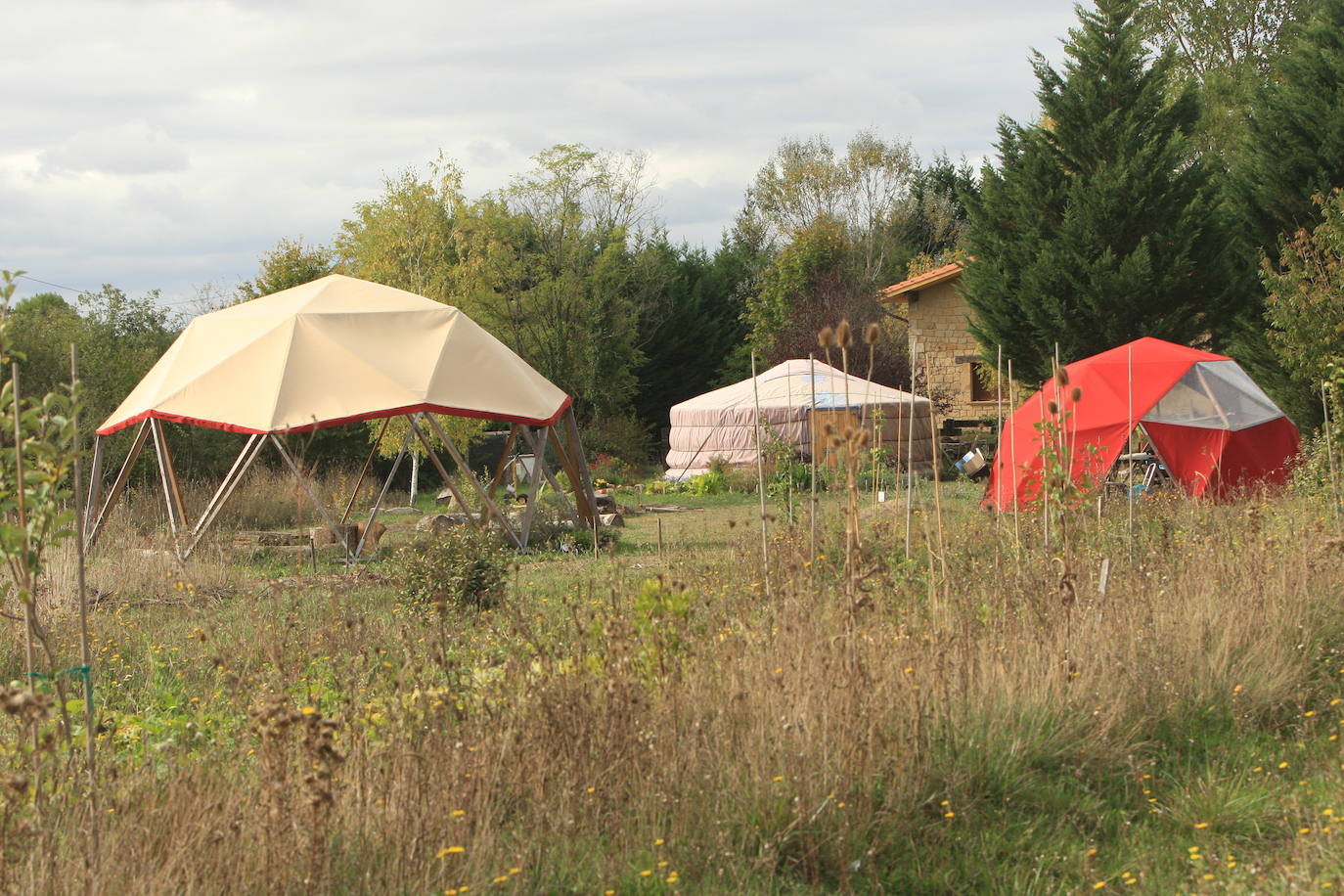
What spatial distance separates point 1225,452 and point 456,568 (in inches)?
349

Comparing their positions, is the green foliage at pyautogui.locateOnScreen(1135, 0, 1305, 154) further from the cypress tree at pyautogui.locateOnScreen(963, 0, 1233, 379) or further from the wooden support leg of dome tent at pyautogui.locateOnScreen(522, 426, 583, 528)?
the wooden support leg of dome tent at pyautogui.locateOnScreen(522, 426, 583, 528)

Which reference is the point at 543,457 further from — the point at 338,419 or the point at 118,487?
the point at 118,487

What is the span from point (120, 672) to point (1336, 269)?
42.2ft

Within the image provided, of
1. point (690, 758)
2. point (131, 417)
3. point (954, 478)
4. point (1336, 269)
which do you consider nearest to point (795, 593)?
point (690, 758)

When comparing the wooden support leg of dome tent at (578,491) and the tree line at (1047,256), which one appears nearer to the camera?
the wooden support leg of dome tent at (578,491)

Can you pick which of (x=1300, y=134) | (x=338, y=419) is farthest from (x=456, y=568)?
(x=1300, y=134)

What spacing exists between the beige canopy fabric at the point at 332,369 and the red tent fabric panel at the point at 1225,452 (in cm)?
659

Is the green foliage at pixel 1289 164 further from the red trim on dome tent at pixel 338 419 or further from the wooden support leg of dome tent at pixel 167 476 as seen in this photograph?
the wooden support leg of dome tent at pixel 167 476

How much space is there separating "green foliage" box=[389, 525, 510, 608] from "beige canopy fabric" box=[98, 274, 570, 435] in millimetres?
4238

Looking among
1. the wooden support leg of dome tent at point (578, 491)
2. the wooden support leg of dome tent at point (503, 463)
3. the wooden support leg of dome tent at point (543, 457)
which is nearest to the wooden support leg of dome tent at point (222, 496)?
the wooden support leg of dome tent at point (503, 463)

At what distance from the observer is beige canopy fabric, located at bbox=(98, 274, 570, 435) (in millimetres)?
12234

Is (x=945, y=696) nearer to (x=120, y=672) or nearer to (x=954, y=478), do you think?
(x=120, y=672)

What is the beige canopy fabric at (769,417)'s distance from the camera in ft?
73.8

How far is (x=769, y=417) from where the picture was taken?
22.7 meters
